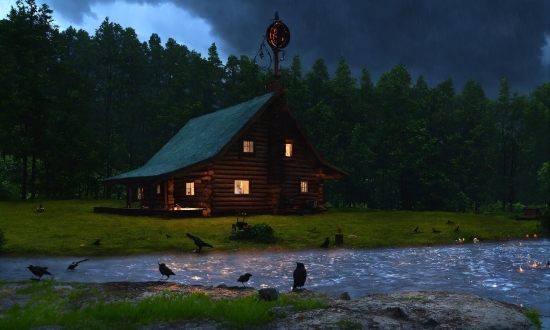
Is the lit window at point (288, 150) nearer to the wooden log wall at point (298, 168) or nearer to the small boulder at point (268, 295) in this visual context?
the wooden log wall at point (298, 168)

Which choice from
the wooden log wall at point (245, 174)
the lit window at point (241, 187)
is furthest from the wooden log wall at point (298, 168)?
the lit window at point (241, 187)

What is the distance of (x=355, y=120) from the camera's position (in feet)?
203

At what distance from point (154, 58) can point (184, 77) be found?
1303cm

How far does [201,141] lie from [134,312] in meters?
31.8

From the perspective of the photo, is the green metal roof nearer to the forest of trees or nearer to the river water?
the forest of trees

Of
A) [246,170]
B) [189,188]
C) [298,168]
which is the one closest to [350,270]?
[246,170]

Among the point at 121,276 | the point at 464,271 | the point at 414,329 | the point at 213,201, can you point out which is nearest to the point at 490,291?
the point at 464,271

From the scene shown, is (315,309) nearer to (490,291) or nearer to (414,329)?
(414,329)

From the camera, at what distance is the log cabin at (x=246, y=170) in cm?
3312

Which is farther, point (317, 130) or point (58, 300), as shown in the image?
point (317, 130)

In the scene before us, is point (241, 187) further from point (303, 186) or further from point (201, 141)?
point (201, 141)

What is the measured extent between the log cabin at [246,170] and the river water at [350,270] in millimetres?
13868

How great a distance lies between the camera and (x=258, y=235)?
2167 cm

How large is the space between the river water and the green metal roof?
15559 millimetres
